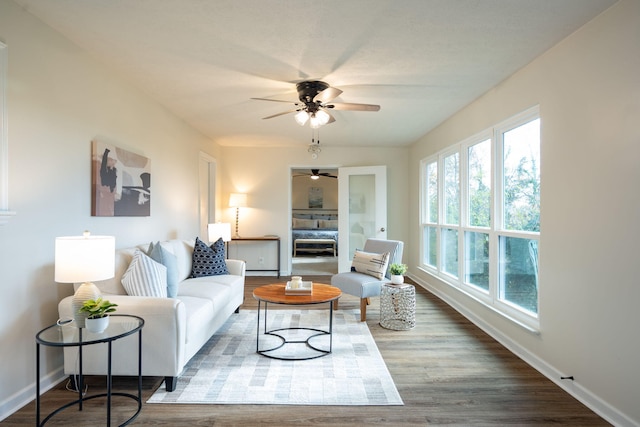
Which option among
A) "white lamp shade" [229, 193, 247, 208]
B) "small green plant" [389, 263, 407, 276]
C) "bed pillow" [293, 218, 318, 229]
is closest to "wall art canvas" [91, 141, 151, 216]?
"small green plant" [389, 263, 407, 276]

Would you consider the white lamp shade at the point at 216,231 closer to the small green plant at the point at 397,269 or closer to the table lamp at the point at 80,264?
the small green plant at the point at 397,269

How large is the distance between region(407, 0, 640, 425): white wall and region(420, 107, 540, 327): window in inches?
9.7

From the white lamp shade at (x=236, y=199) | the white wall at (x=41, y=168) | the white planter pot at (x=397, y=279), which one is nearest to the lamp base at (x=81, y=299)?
the white wall at (x=41, y=168)

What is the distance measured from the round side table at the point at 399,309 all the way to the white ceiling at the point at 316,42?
2.03m

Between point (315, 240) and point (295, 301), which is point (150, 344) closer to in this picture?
point (295, 301)

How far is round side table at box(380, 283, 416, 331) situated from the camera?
3.80 metres

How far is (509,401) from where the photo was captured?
2.37m

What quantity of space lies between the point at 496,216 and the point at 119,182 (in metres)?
3.51

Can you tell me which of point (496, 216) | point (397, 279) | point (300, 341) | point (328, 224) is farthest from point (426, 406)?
point (328, 224)

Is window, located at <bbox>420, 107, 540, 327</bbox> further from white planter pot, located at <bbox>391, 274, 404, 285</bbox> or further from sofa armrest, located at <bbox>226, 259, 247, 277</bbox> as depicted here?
sofa armrest, located at <bbox>226, 259, 247, 277</bbox>

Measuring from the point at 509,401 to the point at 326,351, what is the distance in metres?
1.39

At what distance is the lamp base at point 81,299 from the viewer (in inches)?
82.4

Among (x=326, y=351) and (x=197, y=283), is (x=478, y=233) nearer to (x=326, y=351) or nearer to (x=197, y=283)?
(x=326, y=351)

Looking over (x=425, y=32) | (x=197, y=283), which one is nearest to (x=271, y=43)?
(x=425, y=32)
